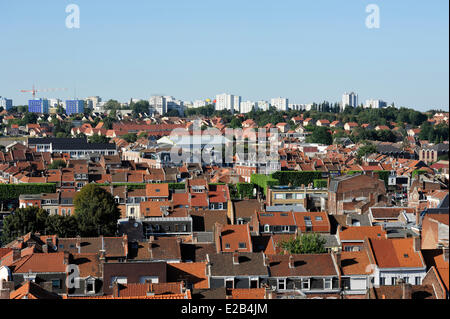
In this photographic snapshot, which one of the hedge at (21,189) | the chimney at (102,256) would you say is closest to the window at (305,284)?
the chimney at (102,256)

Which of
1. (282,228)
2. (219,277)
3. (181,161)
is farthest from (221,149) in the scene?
(219,277)

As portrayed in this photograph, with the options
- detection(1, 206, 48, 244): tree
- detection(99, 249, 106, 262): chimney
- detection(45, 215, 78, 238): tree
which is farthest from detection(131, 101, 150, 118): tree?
detection(99, 249, 106, 262): chimney

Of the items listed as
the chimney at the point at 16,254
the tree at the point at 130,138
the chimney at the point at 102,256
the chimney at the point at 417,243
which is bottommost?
the chimney at the point at 16,254

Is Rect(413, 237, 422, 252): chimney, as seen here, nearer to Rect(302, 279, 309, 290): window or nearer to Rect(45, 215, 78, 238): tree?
Rect(302, 279, 309, 290): window

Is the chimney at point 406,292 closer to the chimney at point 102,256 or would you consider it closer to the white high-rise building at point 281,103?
the chimney at point 102,256

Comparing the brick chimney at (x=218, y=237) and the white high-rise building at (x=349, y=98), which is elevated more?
the white high-rise building at (x=349, y=98)
